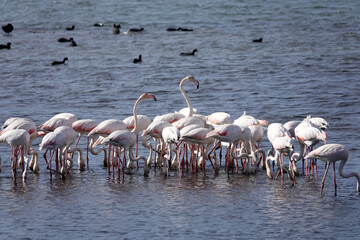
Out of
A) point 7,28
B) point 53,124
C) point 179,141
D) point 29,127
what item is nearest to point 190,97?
point 53,124

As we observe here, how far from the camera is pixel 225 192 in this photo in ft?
35.1

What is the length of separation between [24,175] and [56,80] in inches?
559

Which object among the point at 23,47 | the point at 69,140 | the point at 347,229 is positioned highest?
the point at 23,47

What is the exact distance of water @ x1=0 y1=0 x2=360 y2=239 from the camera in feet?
30.0

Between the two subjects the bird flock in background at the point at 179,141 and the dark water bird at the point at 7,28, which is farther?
the dark water bird at the point at 7,28

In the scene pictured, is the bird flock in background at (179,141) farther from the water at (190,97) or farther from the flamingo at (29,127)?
the water at (190,97)

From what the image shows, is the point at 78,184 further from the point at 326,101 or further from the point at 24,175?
the point at 326,101

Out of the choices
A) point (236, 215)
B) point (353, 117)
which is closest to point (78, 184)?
point (236, 215)

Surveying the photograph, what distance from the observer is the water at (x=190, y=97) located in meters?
9.16

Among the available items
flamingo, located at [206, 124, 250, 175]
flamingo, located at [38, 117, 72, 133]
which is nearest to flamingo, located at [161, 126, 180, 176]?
flamingo, located at [206, 124, 250, 175]

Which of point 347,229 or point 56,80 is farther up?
point 56,80

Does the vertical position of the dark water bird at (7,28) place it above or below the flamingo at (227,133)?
above

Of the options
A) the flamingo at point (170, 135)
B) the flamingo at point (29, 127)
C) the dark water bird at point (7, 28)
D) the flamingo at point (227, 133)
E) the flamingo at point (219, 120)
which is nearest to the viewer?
the flamingo at point (170, 135)

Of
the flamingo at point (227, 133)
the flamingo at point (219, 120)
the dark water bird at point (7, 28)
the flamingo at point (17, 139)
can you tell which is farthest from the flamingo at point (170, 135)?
the dark water bird at point (7, 28)
